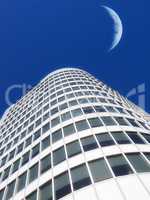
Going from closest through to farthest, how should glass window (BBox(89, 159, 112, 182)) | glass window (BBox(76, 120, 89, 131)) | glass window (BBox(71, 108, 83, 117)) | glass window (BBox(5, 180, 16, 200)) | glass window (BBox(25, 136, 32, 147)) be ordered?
1. glass window (BBox(89, 159, 112, 182))
2. glass window (BBox(5, 180, 16, 200))
3. glass window (BBox(76, 120, 89, 131))
4. glass window (BBox(71, 108, 83, 117))
5. glass window (BBox(25, 136, 32, 147))

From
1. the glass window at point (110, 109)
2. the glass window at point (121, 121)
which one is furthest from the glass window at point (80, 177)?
the glass window at point (110, 109)

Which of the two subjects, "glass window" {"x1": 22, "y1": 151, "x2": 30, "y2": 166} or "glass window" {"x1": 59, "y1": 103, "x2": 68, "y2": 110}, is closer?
"glass window" {"x1": 22, "y1": 151, "x2": 30, "y2": 166}

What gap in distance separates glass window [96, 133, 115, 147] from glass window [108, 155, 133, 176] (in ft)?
Result: 8.88

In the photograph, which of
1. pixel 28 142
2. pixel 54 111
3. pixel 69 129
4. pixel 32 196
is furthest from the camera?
pixel 54 111

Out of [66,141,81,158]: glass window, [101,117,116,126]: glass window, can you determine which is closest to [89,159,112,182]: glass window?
[66,141,81,158]: glass window

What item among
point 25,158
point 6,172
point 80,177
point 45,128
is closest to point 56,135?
point 25,158

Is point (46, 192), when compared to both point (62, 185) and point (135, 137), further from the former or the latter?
point (135, 137)

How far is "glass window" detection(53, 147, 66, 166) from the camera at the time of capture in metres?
29.4

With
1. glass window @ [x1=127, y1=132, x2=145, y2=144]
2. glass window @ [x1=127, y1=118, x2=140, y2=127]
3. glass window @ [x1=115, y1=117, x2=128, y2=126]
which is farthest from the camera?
glass window @ [x1=127, y1=118, x2=140, y2=127]

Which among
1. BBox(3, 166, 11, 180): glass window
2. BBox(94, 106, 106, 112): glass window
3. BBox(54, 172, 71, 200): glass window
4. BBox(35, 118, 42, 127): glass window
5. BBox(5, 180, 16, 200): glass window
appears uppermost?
BBox(35, 118, 42, 127): glass window

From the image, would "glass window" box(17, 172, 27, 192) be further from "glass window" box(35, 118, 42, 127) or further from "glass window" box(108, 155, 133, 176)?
"glass window" box(35, 118, 42, 127)

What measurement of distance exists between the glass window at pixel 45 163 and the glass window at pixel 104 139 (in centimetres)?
456

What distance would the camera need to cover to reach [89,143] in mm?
30406

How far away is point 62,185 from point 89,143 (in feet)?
20.1
